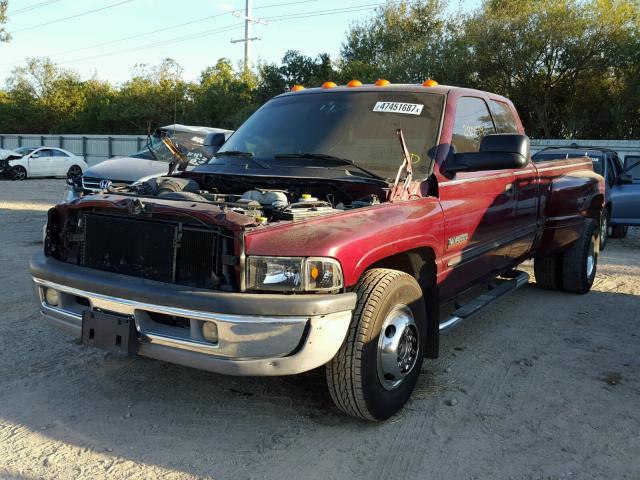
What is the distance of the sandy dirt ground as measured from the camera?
2.99m

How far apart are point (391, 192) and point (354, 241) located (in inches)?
29.2

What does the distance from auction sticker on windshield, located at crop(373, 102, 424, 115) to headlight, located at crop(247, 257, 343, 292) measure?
6.00 feet

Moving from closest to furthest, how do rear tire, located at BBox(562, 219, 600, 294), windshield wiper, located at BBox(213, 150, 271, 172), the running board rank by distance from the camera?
the running board
windshield wiper, located at BBox(213, 150, 271, 172)
rear tire, located at BBox(562, 219, 600, 294)

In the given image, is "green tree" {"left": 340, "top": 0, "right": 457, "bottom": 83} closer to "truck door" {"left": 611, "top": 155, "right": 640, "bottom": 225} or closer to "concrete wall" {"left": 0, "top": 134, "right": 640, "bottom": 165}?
"concrete wall" {"left": 0, "top": 134, "right": 640, "bottom": 165}

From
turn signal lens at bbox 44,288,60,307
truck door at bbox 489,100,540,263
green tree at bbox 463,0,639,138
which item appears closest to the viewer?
turn signal lens at bbox 44,288,60,307

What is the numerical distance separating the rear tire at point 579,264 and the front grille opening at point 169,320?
187 inches

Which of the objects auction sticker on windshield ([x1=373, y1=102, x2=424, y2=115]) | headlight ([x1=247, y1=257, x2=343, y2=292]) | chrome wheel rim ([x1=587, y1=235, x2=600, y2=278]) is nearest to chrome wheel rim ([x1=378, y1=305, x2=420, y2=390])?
headlight ([x1=247, y1=257, x2=343, y2=292])

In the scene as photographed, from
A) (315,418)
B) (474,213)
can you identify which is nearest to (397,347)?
(315,418)

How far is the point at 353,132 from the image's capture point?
432cm

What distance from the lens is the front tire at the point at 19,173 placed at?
76.4 feet

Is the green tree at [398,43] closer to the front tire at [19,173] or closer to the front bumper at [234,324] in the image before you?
the front tire at [19,173]

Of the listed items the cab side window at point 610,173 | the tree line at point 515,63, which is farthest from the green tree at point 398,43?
the cab side window at point 610,173

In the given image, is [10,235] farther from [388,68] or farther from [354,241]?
[388,68]

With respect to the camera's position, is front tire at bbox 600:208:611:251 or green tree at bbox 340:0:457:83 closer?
front tire at bbox 600:208:611:251
